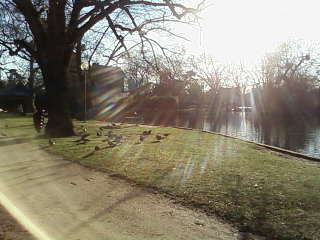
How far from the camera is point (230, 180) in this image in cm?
753

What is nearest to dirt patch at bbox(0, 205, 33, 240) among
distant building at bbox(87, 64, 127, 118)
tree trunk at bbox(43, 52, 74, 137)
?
tree trunk at bbox(43, 52, 74, 137)

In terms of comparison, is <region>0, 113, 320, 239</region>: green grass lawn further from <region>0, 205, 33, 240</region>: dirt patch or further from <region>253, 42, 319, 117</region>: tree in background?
<region>253, 42, 319, 117</region>: tree in background

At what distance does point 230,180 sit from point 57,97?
453 inches

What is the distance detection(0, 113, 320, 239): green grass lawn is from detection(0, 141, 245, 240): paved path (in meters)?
0.45

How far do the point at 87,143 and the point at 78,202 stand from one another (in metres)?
7.75

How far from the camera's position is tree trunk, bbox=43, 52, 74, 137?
1672cm

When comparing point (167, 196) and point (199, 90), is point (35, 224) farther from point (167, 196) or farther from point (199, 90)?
point (199, 90)

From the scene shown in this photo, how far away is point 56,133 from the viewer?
55.0 ft

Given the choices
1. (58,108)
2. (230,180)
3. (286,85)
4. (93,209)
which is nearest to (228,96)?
(286,85)

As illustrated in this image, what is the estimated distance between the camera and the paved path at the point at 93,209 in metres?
4.74

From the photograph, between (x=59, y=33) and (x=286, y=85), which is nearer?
(x=59, y=33)

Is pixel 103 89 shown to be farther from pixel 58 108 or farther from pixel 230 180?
pixel 230 180

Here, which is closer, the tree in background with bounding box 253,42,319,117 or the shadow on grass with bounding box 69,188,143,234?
the shadow on grass with bounding box 69,188,143,234

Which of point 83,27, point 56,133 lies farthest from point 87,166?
point 83,27
